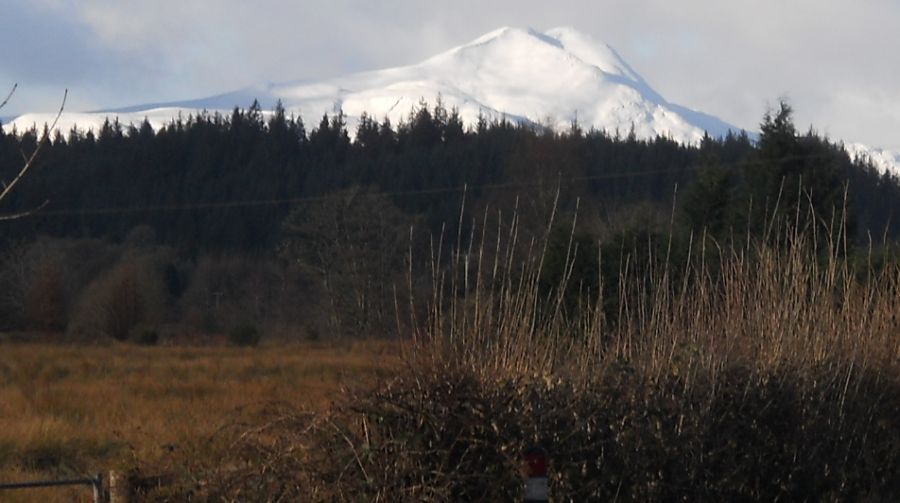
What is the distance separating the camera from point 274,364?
28.9 meters

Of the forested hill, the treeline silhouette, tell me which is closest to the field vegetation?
the treeline silhouette

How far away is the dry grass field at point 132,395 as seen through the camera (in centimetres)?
1003

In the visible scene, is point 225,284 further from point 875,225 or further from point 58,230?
point 875,225

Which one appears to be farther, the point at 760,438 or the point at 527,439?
the point at 760,438

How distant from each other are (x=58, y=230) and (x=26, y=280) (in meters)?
33.1

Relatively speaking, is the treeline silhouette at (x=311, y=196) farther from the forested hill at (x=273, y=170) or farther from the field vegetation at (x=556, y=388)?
the field vegetation at (x=556, y=388)

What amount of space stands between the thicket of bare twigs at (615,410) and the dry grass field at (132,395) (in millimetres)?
409

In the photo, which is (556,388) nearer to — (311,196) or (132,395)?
(132,395)

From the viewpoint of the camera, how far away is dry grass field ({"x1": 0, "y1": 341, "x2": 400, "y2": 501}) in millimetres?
10027

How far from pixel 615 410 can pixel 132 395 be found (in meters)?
14.1

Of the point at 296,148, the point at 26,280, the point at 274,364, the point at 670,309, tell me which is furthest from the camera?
the point at 296,148

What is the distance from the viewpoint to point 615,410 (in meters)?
8.39

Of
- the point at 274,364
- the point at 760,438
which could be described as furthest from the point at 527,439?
the point at 274,364

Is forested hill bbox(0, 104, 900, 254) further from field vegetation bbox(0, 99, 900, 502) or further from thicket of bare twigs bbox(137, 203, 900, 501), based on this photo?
thicket of bare twigs bbox(137, 203, 900, 501)
